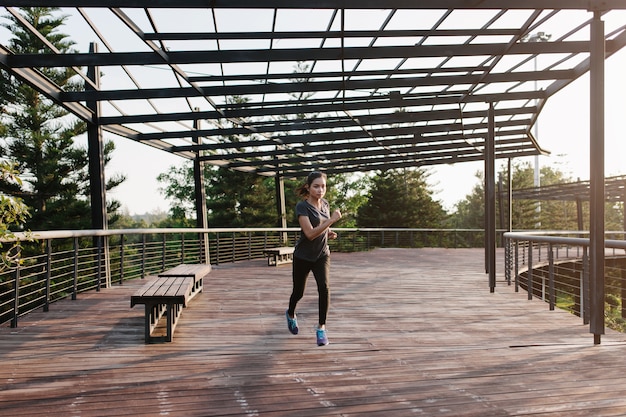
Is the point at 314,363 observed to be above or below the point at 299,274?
below

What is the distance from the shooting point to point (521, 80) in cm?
989

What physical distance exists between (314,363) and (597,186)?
3.02 m

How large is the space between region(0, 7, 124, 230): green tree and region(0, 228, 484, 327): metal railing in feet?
4.38

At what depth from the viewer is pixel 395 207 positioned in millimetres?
40281

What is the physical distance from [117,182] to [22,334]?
2057 centimetres

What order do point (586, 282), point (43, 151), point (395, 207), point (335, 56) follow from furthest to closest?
1. point (395, 207)
2. point (43, 151)
3. point (335, 56)
4. point (586, 282)

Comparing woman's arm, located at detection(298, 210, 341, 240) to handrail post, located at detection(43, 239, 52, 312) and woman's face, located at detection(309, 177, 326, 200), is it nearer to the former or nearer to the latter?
woman's face, located at detection(309, 177, 326, 200)

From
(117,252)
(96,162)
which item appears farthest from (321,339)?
(117,252)

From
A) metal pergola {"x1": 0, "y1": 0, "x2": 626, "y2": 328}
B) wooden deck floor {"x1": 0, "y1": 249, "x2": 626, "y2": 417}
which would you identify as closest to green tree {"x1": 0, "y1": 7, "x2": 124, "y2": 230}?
metal pergola {"x1": 0, "y1": 0, "x2": 626, "y2": 328}

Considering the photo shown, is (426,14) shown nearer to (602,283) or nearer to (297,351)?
(602,283)

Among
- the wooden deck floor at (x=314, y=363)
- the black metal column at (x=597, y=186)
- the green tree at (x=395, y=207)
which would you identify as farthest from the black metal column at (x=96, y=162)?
the green tree at (x=395, y=207)

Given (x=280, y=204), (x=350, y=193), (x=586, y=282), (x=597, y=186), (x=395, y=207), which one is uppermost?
(x=350, y=193)

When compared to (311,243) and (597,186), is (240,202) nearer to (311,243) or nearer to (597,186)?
(311,243)

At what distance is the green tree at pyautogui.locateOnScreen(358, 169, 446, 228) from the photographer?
132 feet
